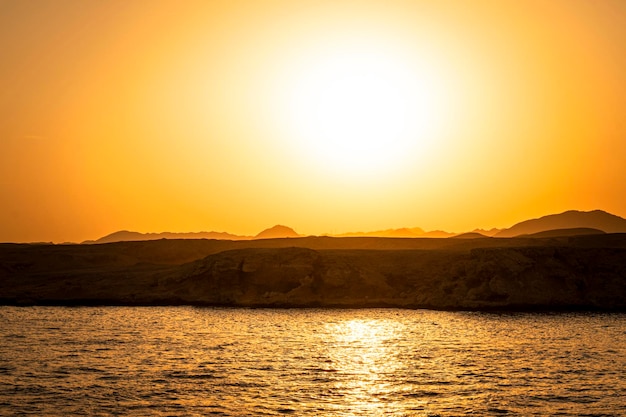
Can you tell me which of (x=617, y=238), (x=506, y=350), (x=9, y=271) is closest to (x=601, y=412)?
(x=506, y=350)

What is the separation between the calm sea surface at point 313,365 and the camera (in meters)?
40.2

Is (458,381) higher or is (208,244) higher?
(208,244)

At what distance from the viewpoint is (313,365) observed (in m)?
54.0

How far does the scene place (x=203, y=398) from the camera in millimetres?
41906

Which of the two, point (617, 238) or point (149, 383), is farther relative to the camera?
point (617, 238)

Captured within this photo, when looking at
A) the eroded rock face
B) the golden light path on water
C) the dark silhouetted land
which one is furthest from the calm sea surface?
the dark silhouetted land

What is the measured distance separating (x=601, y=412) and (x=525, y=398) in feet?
16.4

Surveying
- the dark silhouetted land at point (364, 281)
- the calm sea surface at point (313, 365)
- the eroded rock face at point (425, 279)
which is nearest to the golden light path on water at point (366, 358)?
the calm sea surface at point (313, 365)

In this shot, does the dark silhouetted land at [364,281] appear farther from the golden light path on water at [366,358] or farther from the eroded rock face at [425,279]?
the golden light path on water at [366,358]

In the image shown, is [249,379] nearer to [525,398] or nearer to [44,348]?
[525,398]

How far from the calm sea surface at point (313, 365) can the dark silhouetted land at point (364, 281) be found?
11.9 metres

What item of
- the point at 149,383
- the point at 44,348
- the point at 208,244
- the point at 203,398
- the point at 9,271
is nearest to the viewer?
the point at 203,398

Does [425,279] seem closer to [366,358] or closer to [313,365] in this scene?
[366,358]

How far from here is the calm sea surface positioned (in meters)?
40.2
